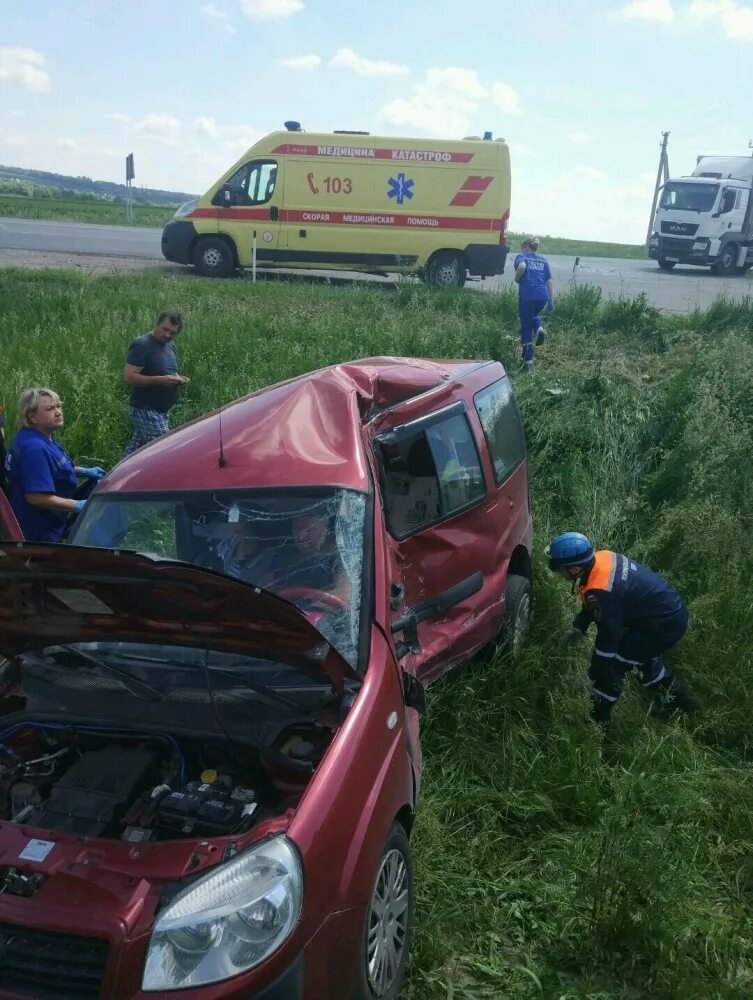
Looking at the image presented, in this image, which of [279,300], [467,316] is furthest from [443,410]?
[279,300]

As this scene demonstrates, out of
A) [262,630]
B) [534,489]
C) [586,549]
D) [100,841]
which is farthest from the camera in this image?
[534,489]

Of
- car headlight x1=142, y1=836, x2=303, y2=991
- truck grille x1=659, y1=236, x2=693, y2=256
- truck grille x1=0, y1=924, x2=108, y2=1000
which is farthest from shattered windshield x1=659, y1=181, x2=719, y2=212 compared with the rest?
truck grille x1=0, y1=924, x2=108, y2=1000

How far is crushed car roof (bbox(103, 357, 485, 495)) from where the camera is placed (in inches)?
158

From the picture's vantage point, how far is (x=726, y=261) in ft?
78.3

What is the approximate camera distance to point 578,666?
563 cm

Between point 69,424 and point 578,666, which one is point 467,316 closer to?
point 69,424

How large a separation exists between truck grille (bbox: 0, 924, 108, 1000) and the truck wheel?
24751mm

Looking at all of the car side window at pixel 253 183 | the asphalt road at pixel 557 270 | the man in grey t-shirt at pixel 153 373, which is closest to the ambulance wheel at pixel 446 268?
the asphalt road at pixel 557 270

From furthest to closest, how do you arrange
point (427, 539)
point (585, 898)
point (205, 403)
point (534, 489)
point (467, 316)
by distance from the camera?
point (467, 316), point (205, 403), point (534, 489), point (427, 539), point (585, 898)

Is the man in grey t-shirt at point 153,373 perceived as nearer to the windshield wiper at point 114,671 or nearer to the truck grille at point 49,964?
the windshield wiper at point 114,671

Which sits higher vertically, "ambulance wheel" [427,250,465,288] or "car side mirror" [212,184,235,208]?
"car side mirror" [212,184,235,208]

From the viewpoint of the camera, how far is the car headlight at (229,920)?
227 centimetres

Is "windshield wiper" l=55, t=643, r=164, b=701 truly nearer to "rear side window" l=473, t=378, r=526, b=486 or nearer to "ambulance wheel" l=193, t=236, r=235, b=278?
"rear side window" l=473, t=378, r=526, b=486

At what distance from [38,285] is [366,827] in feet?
42.3
